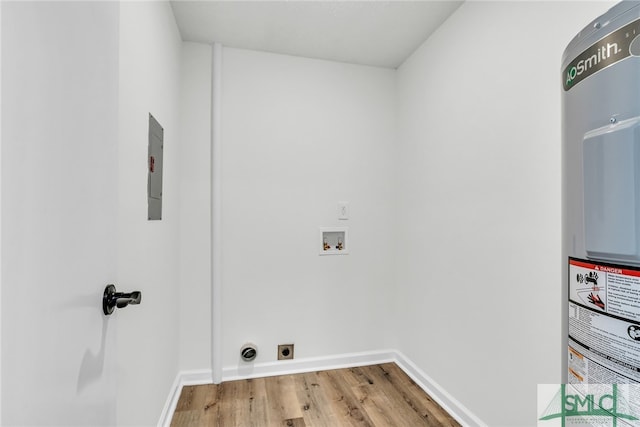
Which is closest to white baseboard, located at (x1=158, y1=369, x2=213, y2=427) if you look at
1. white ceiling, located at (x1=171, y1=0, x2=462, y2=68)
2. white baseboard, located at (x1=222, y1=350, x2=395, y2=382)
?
white baseboard, located at (x1=222, y1=350, x2=395, y2=382)

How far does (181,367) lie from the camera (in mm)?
2229

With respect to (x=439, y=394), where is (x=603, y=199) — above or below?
above

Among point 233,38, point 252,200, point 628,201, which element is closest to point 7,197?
point 628,201

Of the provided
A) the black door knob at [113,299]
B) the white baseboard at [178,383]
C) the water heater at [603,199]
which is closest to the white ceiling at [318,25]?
the water heater at [603,199]

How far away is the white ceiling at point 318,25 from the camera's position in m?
1.87

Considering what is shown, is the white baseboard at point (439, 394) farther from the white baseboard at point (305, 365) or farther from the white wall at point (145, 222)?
the white wall at point (145, 222)

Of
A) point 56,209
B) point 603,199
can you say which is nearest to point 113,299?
point 56,209

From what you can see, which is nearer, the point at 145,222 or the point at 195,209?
the point at 145,222

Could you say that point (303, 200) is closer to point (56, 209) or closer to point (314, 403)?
point (314, 403)

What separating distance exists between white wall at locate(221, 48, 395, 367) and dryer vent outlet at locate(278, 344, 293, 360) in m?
0.04

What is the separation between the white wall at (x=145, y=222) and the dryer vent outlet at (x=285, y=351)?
0.72m

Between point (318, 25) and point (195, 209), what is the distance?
1480 mm

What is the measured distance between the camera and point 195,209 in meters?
2.25

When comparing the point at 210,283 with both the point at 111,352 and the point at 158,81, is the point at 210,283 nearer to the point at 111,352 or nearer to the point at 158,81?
the point at 158,81
